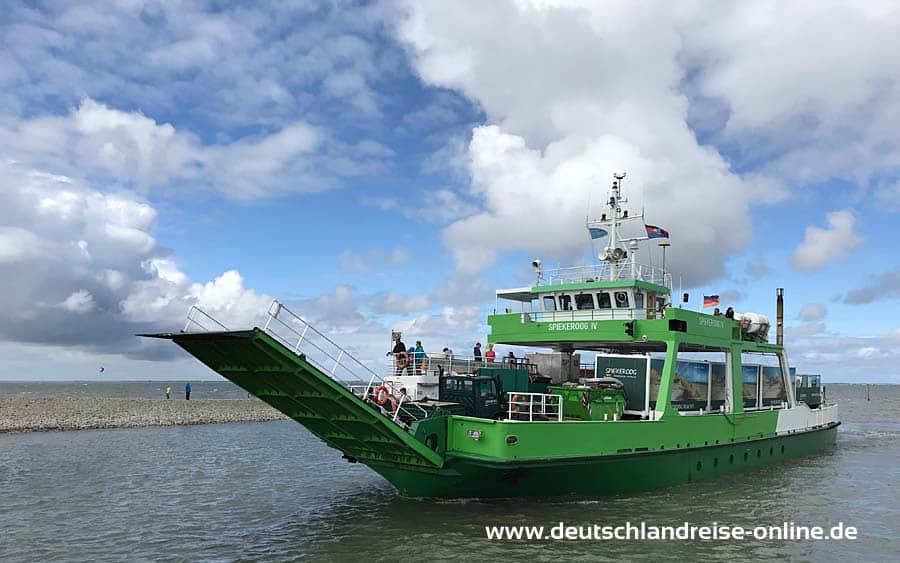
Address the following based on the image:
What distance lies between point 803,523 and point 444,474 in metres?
8.49

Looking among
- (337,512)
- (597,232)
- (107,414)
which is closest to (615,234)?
(597,232)

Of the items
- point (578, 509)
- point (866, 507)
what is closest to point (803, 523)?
point (866, 507)

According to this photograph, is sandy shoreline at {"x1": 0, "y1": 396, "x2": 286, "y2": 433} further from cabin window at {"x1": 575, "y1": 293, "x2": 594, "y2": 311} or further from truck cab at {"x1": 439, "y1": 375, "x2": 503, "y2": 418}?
cabin window at {"x1": 575, "y1": 293, "x2": 594, "y2": 311}

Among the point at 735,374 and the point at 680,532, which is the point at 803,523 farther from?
the point at 735,374

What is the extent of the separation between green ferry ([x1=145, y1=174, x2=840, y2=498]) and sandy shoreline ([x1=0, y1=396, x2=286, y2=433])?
25.4 metres

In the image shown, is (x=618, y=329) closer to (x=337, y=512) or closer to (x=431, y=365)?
(x=431, y=365)

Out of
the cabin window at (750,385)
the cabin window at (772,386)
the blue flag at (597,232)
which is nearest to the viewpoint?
the blue flag at (597,232)

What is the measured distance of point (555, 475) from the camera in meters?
14.6

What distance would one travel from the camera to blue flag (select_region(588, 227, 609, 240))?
72.8 feet

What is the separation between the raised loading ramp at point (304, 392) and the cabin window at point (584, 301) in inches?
330

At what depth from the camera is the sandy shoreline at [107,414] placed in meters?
34.1

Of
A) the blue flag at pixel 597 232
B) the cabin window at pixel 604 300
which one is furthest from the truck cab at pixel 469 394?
the blue flag at pixel 597 232

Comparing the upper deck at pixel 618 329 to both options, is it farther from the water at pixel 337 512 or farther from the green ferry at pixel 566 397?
the water at pixel 337 512

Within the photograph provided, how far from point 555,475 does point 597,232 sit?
1021cm
